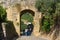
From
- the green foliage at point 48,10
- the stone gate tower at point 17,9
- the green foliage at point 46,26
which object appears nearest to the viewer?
the green foliage at point 48,10

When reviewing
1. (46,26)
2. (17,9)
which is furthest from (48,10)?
(17,9)

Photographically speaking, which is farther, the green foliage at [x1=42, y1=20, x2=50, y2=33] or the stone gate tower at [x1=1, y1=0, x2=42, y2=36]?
the stone gate tower at [x1=1, y1=0, x2=42, y2=36]

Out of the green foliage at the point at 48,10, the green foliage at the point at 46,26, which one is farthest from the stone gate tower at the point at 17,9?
the green foliage at the point at 46,26

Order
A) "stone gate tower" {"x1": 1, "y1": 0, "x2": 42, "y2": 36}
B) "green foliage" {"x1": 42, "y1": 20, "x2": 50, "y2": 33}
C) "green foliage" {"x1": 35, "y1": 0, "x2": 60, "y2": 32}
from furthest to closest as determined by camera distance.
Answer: "stone gate tower" {"x1": 1, "y1": 0, "x2": 42, "y2": 36} < "green foliage" {"x1": 42, "y1": 20, "x2": 50, "y2": 33} < "green foliage" {"x1": 35, "y1": 0, "x2": 60, "y2": 32}

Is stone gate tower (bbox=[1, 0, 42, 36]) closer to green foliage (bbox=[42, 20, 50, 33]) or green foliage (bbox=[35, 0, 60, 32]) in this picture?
green foliage (bbox=[35, 0, 60, 32])

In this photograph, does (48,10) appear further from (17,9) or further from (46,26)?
(17,9)

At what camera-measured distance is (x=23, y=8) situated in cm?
2166

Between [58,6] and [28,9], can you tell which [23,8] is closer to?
[28,9]

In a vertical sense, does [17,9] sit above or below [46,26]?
above

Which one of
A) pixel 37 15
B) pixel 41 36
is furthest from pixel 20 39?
pixel 37 15

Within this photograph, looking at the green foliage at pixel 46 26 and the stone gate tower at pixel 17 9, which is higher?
the stone gate tower at pixel 17 9

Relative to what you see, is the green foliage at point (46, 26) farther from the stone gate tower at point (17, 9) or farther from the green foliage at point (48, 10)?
the stone gate tower at point (17, 9)

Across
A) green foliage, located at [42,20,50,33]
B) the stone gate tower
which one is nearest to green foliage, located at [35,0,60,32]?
green foliage, located at [42,20,50,33]

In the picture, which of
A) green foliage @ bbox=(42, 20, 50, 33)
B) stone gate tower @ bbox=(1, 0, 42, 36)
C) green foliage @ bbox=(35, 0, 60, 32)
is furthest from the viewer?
stone gate tower @ bbox=(1, 0, 42, 36)
